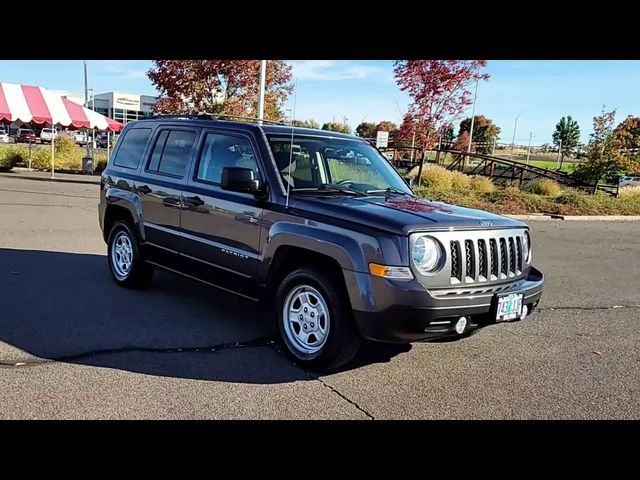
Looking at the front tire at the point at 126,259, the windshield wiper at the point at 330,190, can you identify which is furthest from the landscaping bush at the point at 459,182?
the windshield wiper at the point at 330,190

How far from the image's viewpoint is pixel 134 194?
634 centimetres

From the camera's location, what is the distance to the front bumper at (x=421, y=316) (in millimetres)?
3949

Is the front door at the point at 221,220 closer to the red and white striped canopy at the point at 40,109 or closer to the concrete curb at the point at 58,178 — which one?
the concrete curb at the point at 58,178

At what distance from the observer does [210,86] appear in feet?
64.8

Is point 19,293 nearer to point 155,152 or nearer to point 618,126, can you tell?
point 155,152

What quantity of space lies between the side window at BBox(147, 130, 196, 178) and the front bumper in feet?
8.84

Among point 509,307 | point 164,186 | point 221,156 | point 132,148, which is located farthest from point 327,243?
point 132,148

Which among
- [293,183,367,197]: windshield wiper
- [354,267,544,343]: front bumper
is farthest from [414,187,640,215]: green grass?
[354,267,544,343]: front bumper

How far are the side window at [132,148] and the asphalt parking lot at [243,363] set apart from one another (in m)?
1.46

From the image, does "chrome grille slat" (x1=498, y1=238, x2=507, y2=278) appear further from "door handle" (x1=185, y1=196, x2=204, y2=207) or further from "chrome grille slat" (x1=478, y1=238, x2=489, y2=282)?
"door handle" (x1=185, y1=196, x2=204, y2=207)

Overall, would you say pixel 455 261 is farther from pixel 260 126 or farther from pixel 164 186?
pixel 164 186

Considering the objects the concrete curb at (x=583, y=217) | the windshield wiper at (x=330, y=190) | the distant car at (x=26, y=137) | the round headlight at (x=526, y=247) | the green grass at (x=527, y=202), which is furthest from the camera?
the distant car at (x=26, y=137)
